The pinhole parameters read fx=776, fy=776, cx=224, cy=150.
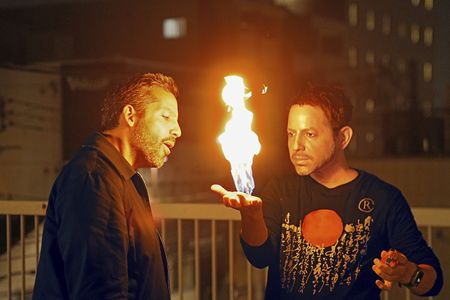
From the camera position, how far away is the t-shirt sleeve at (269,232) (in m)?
3.43

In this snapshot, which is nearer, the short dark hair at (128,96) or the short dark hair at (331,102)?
the short dark hair at (128,96)

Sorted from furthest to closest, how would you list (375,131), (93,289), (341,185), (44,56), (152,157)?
(375,131) < (44,56) < (341,185) < (152,157) < (93,289)

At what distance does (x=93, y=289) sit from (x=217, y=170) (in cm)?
3253

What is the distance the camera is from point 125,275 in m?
2.86

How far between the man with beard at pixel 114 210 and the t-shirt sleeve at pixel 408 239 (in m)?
1.00

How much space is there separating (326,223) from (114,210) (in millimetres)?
1019

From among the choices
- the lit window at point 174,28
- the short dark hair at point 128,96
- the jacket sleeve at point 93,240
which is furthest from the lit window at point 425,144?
the jacket sleeve at point 93,240

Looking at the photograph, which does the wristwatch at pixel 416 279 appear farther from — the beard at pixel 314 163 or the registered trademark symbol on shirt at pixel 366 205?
the beard at pixel 314 163

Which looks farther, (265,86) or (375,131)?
(375,131)

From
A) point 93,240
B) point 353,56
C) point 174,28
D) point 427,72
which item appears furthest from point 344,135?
point 427,72

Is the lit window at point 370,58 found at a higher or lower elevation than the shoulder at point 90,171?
higher

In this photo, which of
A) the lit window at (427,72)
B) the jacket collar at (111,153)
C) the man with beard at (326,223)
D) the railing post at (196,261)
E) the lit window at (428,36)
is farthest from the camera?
the lit window at (427,72)

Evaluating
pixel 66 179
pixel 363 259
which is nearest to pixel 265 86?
pixel 363 259

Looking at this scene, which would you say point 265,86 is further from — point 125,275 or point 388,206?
point 125,275
